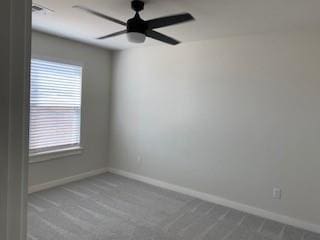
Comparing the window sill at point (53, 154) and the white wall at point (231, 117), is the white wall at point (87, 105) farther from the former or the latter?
the white wall at point (231, 117)

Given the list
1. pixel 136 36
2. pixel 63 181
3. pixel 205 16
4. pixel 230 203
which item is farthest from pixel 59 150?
pixel 205 16

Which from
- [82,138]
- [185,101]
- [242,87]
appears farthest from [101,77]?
[242,87]

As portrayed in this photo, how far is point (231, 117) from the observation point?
11.6ft

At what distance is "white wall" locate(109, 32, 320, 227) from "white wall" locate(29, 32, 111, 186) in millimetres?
420

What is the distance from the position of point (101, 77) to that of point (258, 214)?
3579mm

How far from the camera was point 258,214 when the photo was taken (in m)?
3.31

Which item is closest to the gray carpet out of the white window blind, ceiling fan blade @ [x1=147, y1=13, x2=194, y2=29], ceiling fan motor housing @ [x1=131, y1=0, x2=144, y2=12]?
the white window blind

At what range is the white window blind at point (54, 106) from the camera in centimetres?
366

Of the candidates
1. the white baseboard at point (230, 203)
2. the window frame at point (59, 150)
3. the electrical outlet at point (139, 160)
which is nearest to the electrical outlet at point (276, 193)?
the white baseboard at point (230, 203)

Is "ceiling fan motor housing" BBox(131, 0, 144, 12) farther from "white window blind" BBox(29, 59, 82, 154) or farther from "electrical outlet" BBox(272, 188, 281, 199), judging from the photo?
"electrical outlet" BBox(272, 188, 281, 199)

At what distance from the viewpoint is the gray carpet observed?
2.72 metres

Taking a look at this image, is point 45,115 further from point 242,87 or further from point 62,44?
point 242,87

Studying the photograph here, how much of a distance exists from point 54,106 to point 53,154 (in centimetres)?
80

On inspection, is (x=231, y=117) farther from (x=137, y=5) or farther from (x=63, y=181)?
(x=63, y=181)
